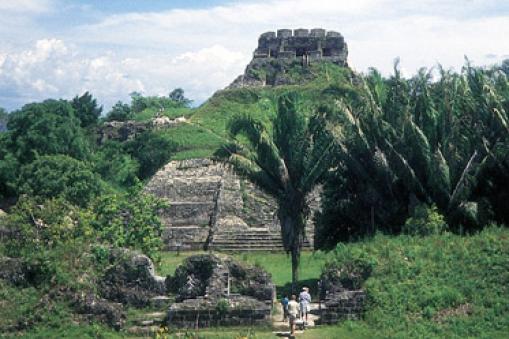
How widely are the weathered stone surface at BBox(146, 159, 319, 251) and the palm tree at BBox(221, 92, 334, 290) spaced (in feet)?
22.8

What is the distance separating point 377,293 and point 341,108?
297 inches

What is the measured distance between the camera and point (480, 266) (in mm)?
18422

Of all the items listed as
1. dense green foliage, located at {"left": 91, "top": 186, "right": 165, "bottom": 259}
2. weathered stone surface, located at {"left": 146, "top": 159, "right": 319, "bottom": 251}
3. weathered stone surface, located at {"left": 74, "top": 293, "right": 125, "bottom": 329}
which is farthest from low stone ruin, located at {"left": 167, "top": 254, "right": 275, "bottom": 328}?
weathered stone surface, located at {"left": 146, "top": 159, "right": 319, "bottom": 251}

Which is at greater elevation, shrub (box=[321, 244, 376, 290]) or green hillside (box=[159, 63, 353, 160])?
green hillside (box=[159, 63, 353, 160])

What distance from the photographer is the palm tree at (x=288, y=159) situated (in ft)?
70.6

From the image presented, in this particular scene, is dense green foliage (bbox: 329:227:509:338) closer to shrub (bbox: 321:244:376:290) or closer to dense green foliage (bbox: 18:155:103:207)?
shrub (bbox: 321:244:376:290)

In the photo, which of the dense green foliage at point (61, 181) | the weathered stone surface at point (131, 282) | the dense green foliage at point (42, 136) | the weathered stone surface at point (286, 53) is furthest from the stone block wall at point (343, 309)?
the weathered stone surface at point (286, 53)

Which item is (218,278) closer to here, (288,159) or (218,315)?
(218,315)

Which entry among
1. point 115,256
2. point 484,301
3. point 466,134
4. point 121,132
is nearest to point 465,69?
point 466,134

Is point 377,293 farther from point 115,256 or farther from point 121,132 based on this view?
point 121,132

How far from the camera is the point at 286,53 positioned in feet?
189

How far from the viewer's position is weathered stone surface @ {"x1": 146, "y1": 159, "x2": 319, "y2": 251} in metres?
31.7

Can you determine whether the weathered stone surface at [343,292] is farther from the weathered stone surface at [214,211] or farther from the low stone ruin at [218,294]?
the weathered stone surface at [214,211]

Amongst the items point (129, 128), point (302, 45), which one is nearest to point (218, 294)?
point (129, 128)
